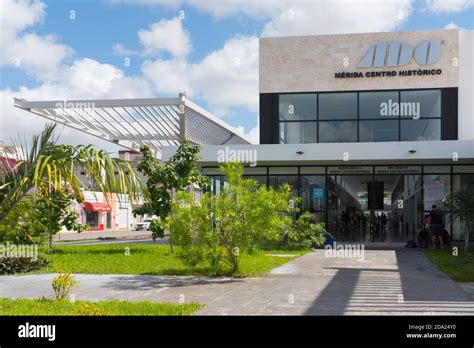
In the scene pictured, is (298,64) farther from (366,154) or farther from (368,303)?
(368,303)

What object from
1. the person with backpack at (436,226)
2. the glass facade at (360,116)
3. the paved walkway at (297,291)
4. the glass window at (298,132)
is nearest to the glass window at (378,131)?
the glass facade at (360,116)

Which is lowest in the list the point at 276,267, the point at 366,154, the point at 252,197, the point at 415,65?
the point at 276,267

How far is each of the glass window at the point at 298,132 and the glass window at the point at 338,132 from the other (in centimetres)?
36

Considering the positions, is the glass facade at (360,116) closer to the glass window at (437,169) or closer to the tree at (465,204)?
the glass window at (437,169)

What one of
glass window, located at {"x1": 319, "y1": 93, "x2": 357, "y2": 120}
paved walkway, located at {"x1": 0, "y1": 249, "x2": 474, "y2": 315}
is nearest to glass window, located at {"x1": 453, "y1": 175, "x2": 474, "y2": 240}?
glass window, located at {"x1": 319, "y1": 93, "x2": 357, "y2": 120}

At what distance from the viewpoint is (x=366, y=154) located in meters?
22.4

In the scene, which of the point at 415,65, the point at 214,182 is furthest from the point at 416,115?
the point at 214,182

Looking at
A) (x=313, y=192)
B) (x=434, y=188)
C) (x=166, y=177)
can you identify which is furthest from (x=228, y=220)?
(x=434, y=188)

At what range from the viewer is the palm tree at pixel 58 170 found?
7023mm

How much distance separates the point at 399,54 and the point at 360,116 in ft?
10.7

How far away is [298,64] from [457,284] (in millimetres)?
17009

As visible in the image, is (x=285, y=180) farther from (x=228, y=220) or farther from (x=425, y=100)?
(x=228, y=220)

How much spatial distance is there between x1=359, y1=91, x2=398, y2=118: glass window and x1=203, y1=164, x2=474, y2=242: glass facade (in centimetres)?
254

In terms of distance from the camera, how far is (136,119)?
3634 cm
